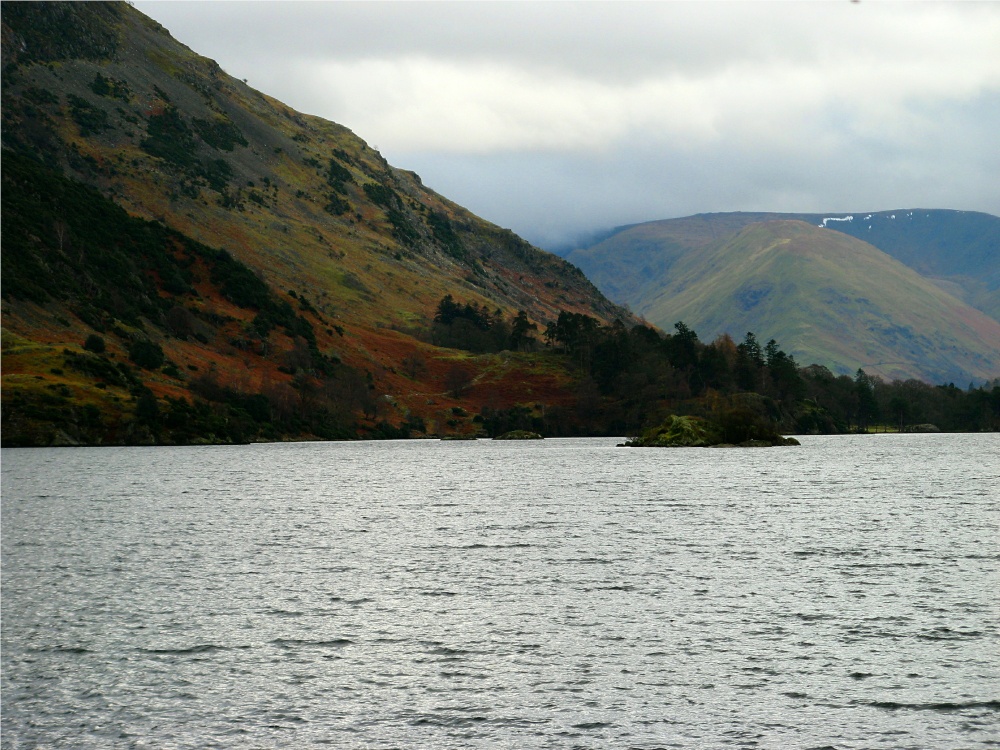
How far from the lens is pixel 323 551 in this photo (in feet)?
217

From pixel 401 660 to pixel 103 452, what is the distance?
162546mm

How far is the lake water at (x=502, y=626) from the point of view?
28.1m

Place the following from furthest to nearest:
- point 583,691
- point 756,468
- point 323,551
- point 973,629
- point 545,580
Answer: point 756,468
point 323,551
point 545,580
point 973,629
point 583,691

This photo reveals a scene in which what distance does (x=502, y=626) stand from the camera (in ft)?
135

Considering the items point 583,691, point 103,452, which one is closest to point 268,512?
point 583,691

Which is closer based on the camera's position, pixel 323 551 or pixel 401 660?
pixel 401 660

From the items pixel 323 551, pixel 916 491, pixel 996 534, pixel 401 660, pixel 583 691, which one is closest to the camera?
pixel 583 691

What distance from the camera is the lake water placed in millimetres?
28078

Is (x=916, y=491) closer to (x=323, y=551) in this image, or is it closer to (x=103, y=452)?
(x=323, y=551)

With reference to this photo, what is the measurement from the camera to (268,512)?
306 feet

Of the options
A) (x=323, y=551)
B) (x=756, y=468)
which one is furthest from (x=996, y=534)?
(x=756, y=468)

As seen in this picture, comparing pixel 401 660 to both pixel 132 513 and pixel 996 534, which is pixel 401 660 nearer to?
pixel 996 534

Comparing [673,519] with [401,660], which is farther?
[673,519]

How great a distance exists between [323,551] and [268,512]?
1148 inches
